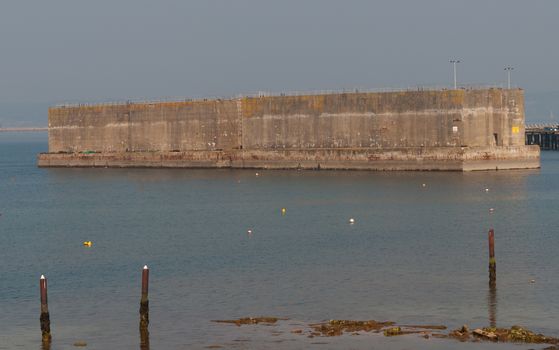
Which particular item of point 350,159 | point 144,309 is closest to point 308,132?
point 350,159

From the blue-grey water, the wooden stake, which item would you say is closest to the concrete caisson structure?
the blue-grey water

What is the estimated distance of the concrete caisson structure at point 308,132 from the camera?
75.1 metres

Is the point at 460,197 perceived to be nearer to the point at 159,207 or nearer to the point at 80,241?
the point at 159,207

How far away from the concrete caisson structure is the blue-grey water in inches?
375

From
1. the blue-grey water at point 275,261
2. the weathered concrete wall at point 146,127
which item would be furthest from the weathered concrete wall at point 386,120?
the blue-grey water at point 275,261

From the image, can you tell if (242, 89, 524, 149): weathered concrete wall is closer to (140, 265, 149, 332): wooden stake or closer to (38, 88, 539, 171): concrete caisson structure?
(38, 88, 539, 171): concrete caisson structure

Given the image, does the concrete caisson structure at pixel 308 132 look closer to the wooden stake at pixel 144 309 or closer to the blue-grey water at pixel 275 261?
the blue-grey water at pixel 275 261

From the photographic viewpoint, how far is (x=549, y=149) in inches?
5512

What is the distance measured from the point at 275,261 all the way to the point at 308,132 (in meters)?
48.7

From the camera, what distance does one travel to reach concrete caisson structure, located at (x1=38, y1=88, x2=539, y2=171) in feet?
246

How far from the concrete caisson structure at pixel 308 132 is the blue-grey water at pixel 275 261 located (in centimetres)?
953

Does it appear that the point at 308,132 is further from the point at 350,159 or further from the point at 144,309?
the point at 144,309

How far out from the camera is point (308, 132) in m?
82.4

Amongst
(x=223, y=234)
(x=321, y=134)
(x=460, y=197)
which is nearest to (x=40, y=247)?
(x=223, y=234)
